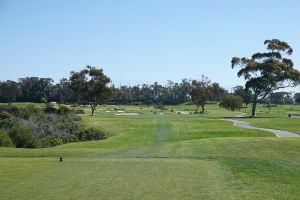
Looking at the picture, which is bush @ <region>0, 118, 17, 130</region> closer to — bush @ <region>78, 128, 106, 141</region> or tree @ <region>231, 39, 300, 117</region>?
bush @ <region>78, 128, 106, 141</region>

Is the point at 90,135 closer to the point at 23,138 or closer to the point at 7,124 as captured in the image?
the point at 7,124

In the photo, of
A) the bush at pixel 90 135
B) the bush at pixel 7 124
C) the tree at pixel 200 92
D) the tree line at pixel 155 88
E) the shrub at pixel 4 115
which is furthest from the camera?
the tree at pixel 200 92

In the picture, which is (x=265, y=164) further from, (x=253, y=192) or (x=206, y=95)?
(x=206, y=95)

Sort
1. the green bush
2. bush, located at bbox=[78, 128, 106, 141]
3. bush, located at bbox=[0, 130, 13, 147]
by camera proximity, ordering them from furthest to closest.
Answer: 1. bush, located at bbox=[78, 128, 106, 141]
2. the green bush
3. bush, located at bbox=[0, 130, 13, 147]

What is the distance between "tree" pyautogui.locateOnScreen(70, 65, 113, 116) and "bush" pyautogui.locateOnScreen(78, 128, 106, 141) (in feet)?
138

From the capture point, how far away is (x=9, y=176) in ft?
47.3

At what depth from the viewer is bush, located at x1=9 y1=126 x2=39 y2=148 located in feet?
123

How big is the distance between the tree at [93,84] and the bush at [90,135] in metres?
42.2

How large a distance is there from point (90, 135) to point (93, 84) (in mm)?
45233

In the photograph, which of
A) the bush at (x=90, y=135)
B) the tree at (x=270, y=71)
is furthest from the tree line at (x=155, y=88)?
the bush at (x=90, y=135)

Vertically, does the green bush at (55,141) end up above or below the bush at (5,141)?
below

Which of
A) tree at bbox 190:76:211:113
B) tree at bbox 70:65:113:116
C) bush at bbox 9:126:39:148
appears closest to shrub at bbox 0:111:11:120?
bush at bbox 9:126:39:148

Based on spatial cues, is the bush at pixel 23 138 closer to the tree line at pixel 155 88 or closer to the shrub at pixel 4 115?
the shrub at pixel 4 115

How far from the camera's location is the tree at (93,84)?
9106 centimetres
